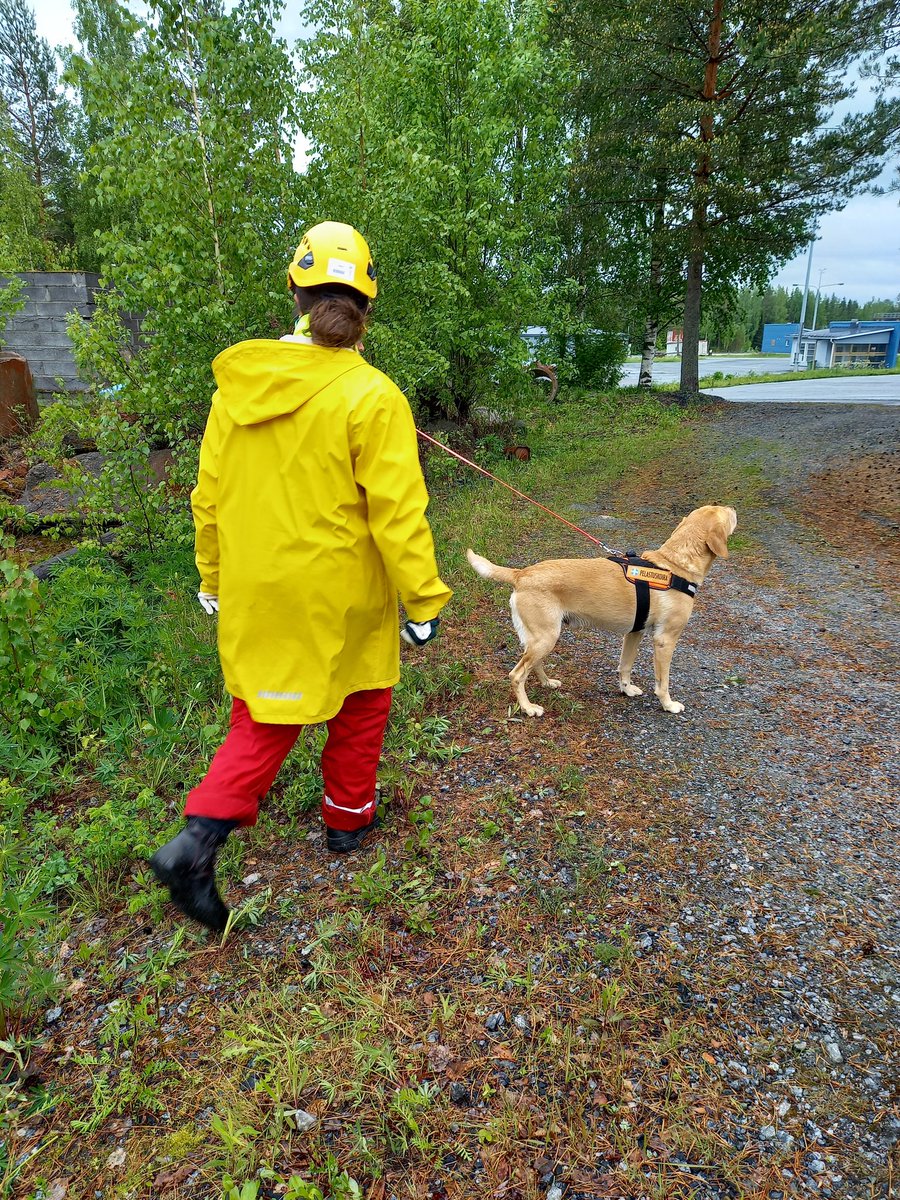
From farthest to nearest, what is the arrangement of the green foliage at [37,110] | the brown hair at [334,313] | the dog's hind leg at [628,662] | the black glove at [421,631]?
1. the green foliage at [37,110]
2. the dog's hind leg at [628,662]
3. the black glove at [421,631]
4. the brown hair at [334,313]

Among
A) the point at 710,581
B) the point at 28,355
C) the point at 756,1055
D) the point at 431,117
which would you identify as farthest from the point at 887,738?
the point at 28,355

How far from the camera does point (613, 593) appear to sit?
4098mm

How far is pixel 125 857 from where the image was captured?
3.08 m

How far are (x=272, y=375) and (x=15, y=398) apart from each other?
11210mm

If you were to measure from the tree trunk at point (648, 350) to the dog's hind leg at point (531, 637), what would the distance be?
58.3 ft

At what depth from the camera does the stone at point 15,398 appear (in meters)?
10.9

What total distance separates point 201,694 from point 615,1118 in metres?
3.25

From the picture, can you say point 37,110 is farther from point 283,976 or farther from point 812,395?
point 283,976

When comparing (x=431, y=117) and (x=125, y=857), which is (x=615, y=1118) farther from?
(x=431, y=117)

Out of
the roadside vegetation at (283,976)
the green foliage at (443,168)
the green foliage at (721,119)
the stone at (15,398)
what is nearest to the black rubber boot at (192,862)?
the roadside vegetation at (283,976)

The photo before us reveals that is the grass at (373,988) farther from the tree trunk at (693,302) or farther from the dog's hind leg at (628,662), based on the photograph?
the tree trunk at (693,302)

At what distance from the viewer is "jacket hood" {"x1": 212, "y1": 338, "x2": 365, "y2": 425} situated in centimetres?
232

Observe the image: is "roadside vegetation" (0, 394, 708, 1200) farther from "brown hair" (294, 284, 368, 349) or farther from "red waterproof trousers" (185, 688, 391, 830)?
"brown hair" (294, 284, 368, 349)

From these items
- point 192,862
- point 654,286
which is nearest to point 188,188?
point 192,862
